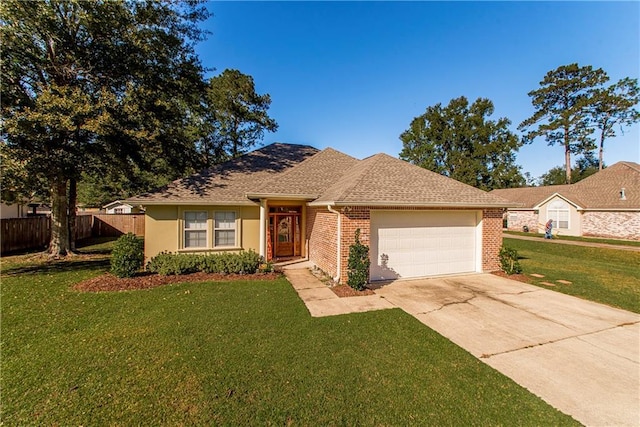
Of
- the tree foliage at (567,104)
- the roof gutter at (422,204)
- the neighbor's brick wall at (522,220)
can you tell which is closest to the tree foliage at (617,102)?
the tree foliage at (567,104)

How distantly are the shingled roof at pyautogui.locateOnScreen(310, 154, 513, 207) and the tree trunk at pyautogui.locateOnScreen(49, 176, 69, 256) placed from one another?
1203 centimetres

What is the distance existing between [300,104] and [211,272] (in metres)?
13.1

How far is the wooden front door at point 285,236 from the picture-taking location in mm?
11852

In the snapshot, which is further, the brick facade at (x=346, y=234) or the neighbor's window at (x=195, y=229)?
the neighbor's window at (x=195, y=229)

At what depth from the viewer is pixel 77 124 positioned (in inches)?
367

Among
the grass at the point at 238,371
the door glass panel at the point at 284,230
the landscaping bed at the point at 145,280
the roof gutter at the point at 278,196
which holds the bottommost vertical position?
the grass at the point at 238,371

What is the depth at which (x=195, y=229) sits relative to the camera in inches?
396

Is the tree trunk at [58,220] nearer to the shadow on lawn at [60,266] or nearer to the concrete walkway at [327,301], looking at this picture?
the shadow on lawn at [60,266]

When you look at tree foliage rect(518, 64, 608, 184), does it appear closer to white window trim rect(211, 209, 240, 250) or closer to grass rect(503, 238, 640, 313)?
grass rect(503, 238, 640, 313)

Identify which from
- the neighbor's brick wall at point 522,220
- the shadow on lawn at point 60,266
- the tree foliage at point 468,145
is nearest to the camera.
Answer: the shadow on lawn at point 60,266

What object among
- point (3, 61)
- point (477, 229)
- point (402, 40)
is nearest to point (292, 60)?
point (402, 40)

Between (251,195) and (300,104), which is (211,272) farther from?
(300,104)

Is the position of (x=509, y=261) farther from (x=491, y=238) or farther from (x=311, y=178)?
(x=311, y=178)

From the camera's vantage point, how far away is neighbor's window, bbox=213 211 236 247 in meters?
10.3
